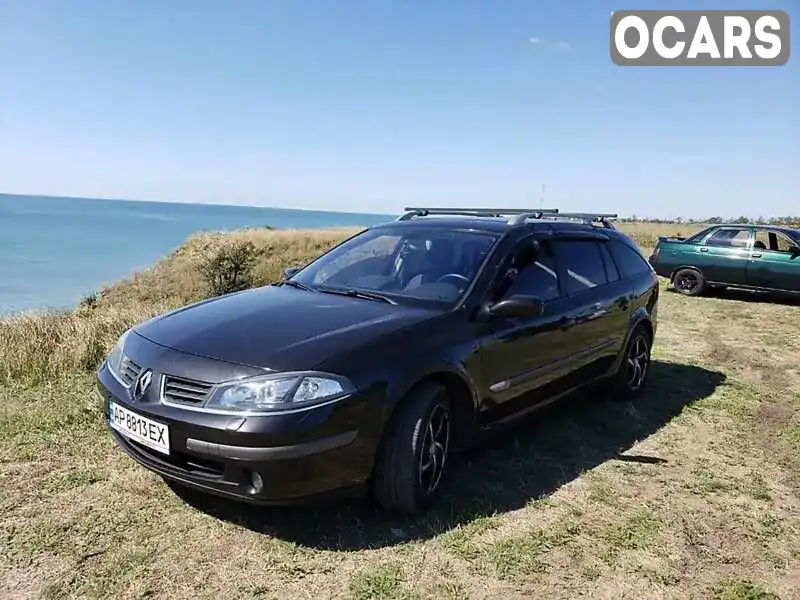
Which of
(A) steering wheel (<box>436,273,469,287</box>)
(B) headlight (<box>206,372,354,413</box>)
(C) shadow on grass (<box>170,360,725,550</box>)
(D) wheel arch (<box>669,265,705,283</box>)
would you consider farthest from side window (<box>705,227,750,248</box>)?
(B) headlight (<box>206,372,354,413</box>)

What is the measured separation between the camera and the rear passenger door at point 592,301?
452cm

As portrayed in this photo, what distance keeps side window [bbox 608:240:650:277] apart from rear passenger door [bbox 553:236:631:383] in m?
0.15

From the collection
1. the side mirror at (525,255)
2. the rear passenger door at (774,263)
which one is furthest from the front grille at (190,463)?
the rear passenger door at (774,263)

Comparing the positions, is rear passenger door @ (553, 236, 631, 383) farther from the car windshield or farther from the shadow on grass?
the car windshield

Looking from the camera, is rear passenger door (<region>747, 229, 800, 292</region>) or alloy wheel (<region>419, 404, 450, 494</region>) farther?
rear passenger door (<region>747, 229, 800, 292</region>)

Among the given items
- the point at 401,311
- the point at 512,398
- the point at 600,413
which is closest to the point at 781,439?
the point at 600,413

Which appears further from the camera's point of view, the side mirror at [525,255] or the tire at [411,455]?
the side mirror at [525,255]

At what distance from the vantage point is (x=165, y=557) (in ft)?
8.96

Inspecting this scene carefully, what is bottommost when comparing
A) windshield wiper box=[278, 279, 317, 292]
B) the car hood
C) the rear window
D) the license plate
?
the license plate

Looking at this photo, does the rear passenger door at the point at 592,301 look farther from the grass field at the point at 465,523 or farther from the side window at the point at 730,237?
the side window at the point at 730,237

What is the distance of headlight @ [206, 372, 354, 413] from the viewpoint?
2.68m

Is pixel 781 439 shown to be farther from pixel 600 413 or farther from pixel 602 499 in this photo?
pixel 602 499

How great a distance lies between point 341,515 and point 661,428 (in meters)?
2.98

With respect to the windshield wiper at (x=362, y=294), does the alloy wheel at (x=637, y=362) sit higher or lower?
lower
